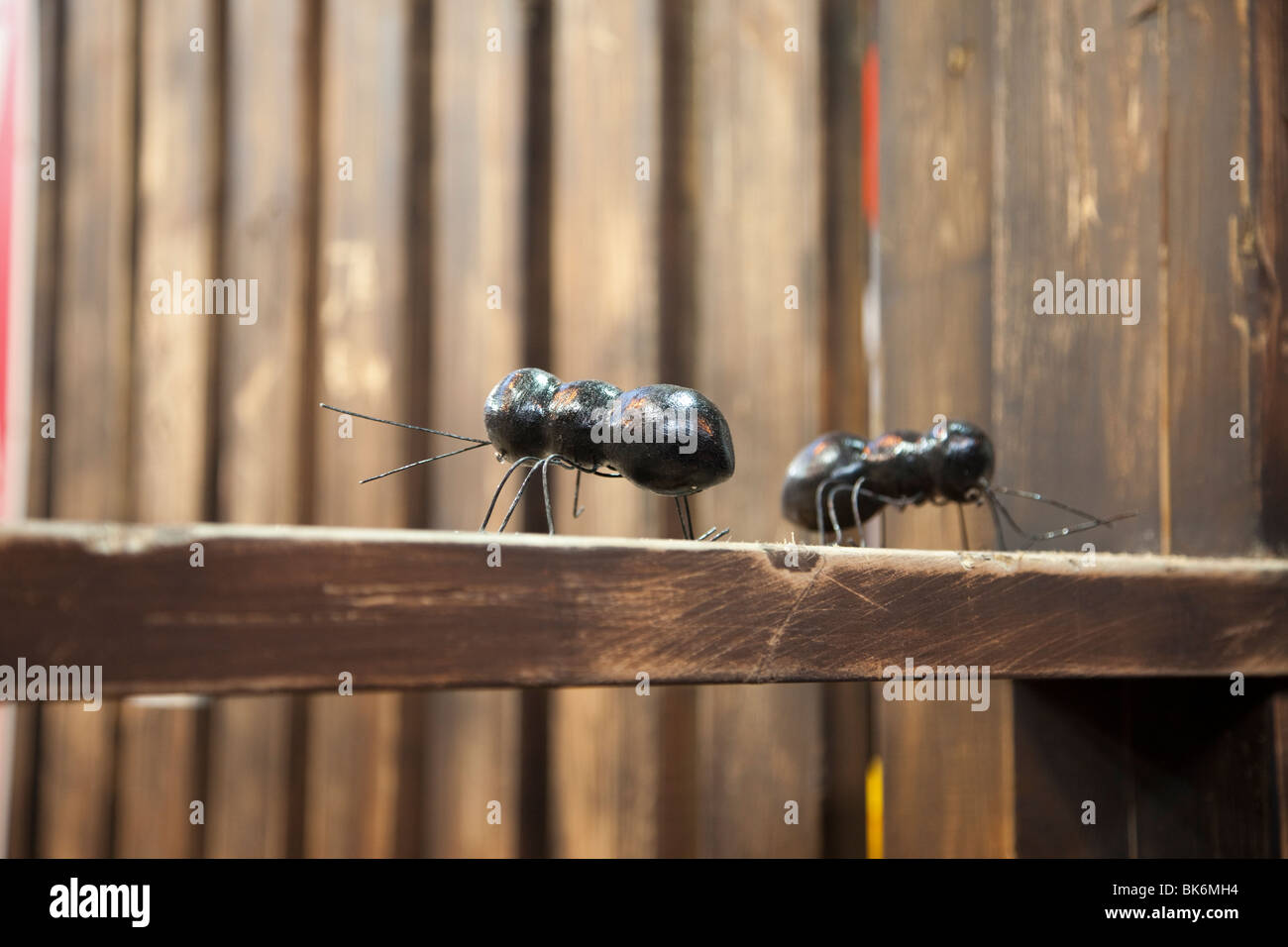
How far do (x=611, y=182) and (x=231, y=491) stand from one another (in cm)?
79

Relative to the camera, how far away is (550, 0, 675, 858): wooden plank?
167cm

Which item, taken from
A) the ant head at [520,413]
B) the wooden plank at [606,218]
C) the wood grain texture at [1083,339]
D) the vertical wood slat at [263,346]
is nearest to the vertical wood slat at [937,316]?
the wood grain texture at [1083,339]

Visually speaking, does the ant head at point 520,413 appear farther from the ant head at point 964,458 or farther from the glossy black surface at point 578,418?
the ant head at point 964,458

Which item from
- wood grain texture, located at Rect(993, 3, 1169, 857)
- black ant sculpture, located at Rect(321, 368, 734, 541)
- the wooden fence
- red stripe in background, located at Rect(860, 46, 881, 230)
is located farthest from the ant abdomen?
red stripe in background, located at Rect(860, 46, 881, 230)

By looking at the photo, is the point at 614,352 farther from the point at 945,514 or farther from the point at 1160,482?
the point at 1160,482

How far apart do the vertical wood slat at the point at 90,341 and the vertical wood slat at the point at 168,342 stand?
26 mm

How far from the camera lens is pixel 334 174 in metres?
1.72

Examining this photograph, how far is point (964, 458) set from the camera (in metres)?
Answer: 1.17

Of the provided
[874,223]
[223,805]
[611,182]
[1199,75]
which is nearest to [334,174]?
[611,182]

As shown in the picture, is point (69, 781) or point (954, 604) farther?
point (69, 781)

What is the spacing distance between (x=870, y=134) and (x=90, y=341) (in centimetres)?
134

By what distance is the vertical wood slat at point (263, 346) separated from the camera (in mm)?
1659

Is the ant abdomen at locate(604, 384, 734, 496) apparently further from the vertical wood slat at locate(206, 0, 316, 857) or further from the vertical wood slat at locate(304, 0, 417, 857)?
the vertical wood slat at locate(206, 0, 316, 857)

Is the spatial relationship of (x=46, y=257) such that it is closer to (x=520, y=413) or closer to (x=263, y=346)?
(x=263, y=346)
